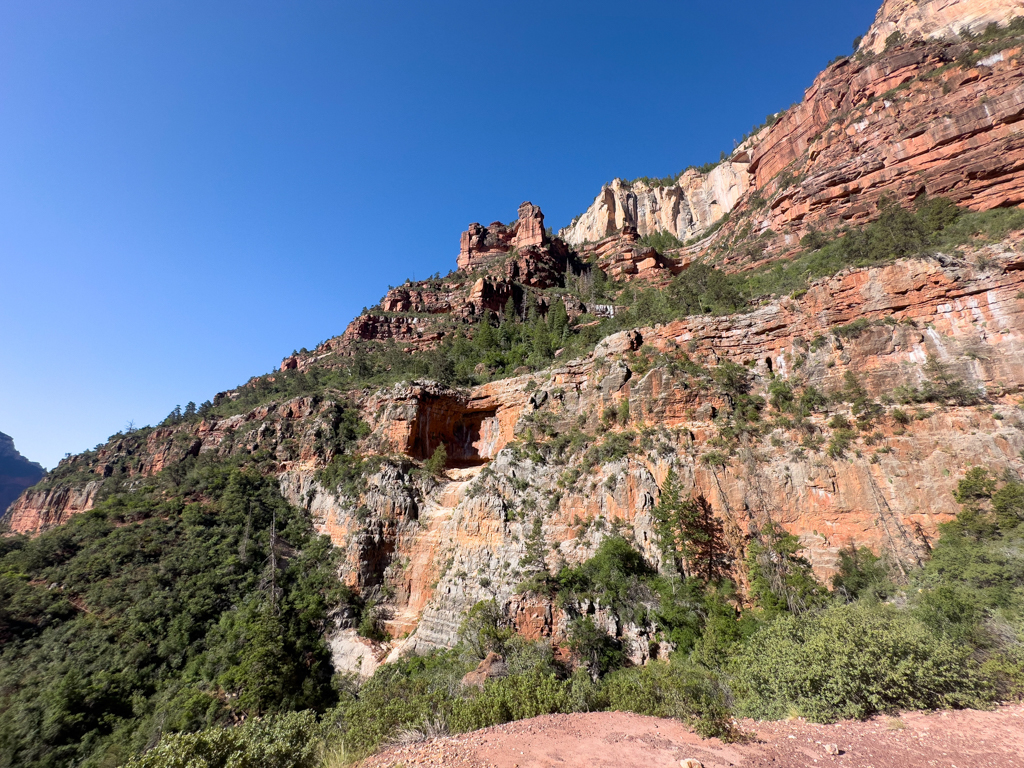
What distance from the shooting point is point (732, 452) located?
24062 mm

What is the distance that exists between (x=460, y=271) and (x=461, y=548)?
61.6 metres

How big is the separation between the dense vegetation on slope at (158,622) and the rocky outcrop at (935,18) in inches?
3483

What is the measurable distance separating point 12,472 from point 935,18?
903 feet

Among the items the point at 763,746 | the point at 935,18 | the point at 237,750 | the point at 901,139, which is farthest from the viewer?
the point at 935,18

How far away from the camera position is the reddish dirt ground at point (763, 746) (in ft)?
28.5

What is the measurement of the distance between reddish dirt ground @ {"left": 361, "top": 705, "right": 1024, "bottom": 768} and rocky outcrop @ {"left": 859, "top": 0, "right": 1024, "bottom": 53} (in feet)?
229

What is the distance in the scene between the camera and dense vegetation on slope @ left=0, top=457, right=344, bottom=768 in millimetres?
21375

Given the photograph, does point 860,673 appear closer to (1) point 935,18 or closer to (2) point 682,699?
(2) point 682,699

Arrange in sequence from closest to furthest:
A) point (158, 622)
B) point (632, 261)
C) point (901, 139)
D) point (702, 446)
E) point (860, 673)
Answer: point (860, 673)
point (702, 446)
point (158, 622)
point (901, 139)
point (632, 261)

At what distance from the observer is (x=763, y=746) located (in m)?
9.96

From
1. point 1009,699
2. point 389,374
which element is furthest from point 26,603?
point 1009,699

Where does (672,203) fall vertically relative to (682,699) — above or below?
above

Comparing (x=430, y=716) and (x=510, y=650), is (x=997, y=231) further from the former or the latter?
(x=430, y=716)

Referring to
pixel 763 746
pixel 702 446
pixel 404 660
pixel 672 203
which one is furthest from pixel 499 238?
pixel 763 746
